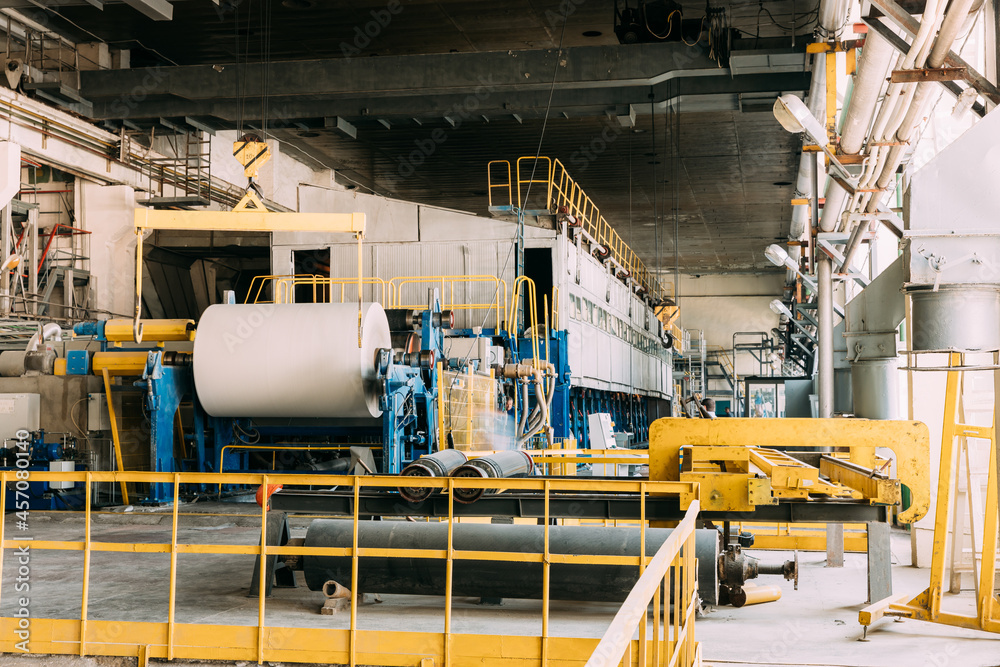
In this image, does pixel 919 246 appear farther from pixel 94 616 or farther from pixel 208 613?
pixel 94 616

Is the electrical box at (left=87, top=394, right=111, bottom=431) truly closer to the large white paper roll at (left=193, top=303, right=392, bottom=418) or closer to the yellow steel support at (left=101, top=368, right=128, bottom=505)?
the yellow steel support at (left=101, top=368, right=128, bottom=505)

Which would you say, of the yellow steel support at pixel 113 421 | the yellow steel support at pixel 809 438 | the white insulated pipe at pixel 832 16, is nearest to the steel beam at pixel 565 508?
the yellow steel support at pixel 809 438

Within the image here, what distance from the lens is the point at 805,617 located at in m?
7.74

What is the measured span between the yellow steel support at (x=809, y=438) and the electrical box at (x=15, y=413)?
1012 centimetres

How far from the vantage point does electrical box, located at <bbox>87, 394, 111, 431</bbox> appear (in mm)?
13555

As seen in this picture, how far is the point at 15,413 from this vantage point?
13398 mm

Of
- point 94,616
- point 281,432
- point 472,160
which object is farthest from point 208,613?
point 472,160

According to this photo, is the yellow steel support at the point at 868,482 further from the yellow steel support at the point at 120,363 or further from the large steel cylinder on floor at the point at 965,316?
the yellow steel support at the point at 120,363

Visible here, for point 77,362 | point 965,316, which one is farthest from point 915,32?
point 77,362

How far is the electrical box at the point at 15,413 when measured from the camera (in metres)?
13.3

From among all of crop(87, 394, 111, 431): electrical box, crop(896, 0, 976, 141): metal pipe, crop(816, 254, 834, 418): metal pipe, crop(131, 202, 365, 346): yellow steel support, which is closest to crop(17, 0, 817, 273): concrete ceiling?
crop(816, 254, 834, 418): metal pipe

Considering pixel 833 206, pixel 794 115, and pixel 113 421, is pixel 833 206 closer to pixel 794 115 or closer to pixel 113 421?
pixel 794 115

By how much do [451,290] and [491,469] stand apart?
1333 centimetres

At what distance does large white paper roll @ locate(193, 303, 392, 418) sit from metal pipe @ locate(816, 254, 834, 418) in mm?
8934
